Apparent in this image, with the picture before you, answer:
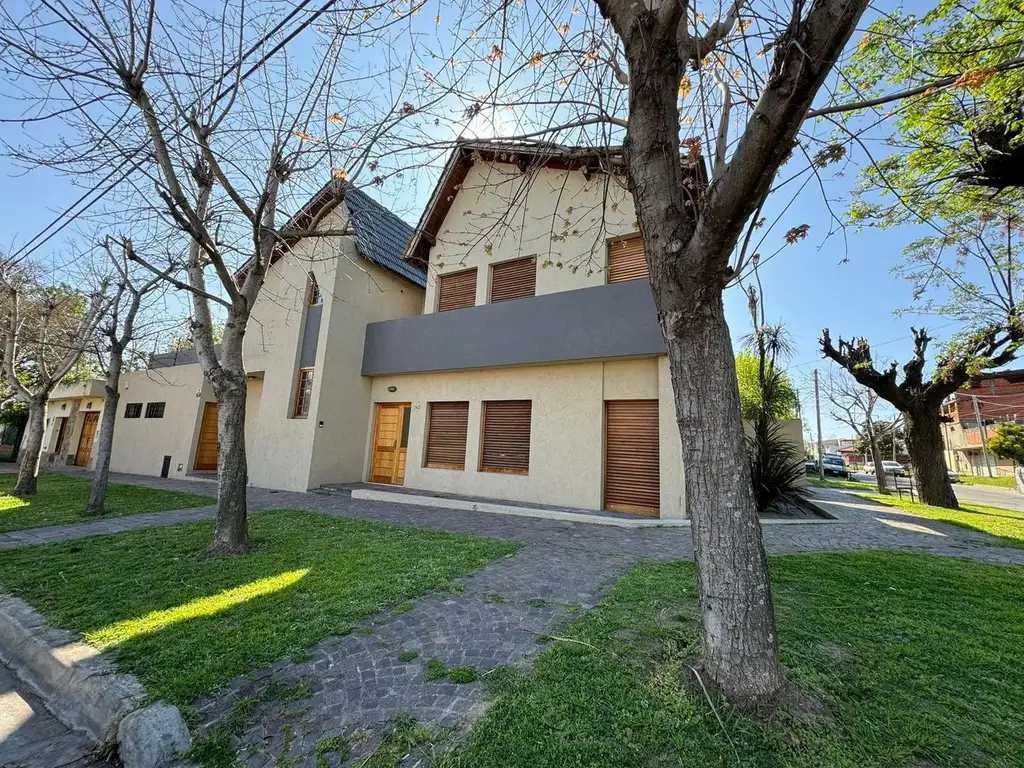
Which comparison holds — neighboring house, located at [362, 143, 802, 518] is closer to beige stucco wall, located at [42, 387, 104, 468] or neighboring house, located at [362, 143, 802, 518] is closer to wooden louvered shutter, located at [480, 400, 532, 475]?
wooden louvered shutter, located at [480, 400, 532, 475]

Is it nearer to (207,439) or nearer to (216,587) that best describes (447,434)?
(216,587)

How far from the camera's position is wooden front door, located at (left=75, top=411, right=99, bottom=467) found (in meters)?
19.0

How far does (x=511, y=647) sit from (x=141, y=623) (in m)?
2.93

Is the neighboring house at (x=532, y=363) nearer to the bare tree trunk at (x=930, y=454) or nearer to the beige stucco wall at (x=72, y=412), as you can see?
the bare tree trunk at (x=930, y=454)

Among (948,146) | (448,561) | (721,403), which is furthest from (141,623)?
(948,146)

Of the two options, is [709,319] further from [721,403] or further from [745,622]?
[745,622]

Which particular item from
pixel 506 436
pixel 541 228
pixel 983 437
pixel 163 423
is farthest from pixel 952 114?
pixel 983 437

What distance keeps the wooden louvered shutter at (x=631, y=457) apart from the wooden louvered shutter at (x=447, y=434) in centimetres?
366

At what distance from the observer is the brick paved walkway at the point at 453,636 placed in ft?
7.11

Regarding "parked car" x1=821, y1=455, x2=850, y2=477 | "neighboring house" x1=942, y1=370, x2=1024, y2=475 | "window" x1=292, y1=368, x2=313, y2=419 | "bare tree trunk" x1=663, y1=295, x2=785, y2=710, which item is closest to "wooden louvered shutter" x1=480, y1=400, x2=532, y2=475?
"window" x1=292, y1=368, x2=313, y2=419

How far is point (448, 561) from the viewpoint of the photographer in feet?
16.1

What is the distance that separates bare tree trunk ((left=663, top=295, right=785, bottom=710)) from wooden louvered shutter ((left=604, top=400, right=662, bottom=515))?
5.88 metres

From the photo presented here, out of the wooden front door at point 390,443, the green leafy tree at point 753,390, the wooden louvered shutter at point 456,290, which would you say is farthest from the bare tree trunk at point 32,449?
the green leafy tree at point 753,390

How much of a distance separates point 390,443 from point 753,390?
45.8ft
